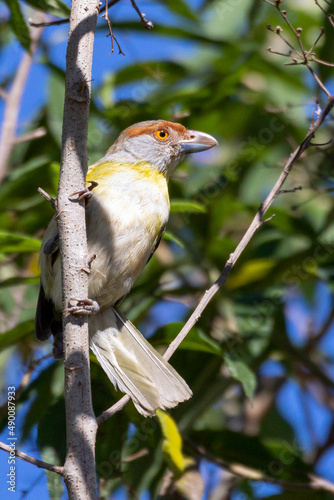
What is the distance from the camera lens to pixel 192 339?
338 centimetres

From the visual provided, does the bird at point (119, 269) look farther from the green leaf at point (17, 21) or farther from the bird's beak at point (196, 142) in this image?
the green leaf at point (17, 21)

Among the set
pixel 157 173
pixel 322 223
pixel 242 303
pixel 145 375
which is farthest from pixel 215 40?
pixel 145 375

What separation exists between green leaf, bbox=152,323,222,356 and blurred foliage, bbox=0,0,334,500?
0.03 ft

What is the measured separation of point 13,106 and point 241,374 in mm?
2552

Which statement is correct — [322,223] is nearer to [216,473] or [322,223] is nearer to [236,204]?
[236,204]

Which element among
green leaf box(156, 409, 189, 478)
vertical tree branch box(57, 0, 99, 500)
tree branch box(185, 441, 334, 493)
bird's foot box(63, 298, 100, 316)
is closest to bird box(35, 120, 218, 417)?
green leaf box(156, 409, 189, 478)

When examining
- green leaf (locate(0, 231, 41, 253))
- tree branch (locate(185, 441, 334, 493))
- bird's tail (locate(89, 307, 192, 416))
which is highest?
green leaf (locate(0, 231, 41, 253))

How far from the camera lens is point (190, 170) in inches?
208

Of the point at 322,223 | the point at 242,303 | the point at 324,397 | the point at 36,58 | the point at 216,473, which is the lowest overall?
the point at 216,473

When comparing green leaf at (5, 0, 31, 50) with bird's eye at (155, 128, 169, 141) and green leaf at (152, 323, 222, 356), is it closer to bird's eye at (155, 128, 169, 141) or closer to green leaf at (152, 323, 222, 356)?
bird's eye at (155, 128, 169, 141)

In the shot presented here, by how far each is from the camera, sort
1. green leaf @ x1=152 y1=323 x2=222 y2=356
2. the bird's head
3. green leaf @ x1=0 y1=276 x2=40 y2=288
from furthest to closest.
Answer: the bird's head
green leaf @ x1=0 y1=276 x2=40 y2=288
green leaf @ x1=152 y1=323 x2=222 y2=356

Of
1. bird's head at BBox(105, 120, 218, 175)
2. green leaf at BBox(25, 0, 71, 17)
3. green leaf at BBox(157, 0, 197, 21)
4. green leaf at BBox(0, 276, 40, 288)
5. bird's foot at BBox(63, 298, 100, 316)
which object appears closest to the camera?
bird's foot at BBox(63, 298, 100, 316)

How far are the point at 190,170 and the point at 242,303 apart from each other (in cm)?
160

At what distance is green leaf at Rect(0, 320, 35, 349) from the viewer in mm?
3587
